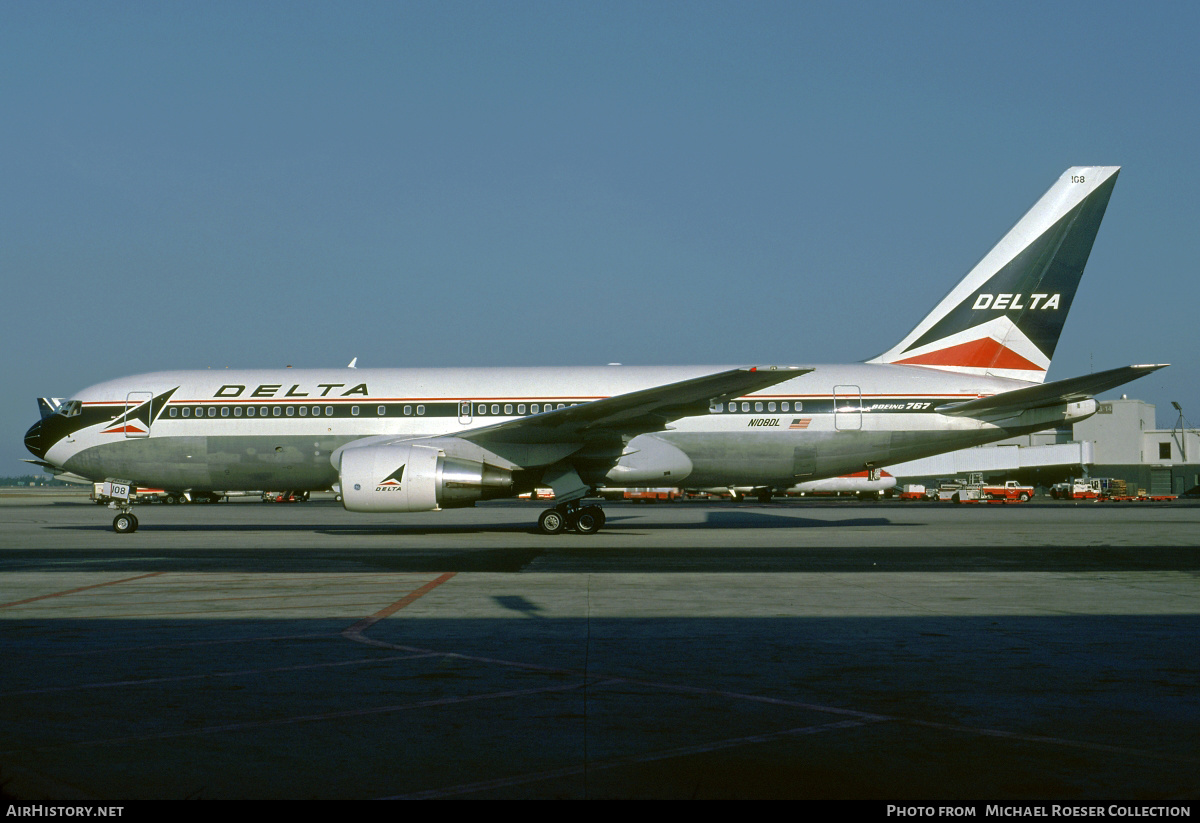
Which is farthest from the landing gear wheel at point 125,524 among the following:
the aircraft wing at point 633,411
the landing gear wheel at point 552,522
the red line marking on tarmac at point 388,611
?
the red line marking on tarmac at point 388,611

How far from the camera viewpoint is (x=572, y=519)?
2234 centimetres

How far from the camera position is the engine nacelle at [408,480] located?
19641 mm

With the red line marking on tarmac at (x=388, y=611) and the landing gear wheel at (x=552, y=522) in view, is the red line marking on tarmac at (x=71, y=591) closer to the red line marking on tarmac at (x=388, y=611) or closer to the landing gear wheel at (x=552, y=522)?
the red line marking on tarmac at (x=388, y=611)

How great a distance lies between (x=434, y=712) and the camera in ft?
17.1

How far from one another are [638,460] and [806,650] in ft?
49.4

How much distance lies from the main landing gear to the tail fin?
9712 mm

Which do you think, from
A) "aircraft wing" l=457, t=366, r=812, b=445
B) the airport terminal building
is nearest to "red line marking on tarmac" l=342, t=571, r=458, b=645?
"aircraft wing" l=457, t=366, r=812, b=445

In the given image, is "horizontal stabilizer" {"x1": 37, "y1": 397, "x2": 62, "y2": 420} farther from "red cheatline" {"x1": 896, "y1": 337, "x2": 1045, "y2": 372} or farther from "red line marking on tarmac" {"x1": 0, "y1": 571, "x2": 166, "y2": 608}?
"red cheatline" {"x1": 896, "y1": 337, "x2": 1045, "y2": 372}

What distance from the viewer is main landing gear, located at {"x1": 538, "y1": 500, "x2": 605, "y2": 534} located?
72.5ft

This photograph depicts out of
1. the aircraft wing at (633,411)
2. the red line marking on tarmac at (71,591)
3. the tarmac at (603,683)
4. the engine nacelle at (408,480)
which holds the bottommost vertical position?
the tarmac at (603,683)

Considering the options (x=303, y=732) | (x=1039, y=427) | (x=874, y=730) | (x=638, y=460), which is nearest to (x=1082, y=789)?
(x=874, y=730)

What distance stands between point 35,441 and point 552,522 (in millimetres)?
14004

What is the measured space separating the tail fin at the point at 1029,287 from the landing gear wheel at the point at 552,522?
10.4m

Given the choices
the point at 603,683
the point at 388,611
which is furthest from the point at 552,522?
the point at 603,683
